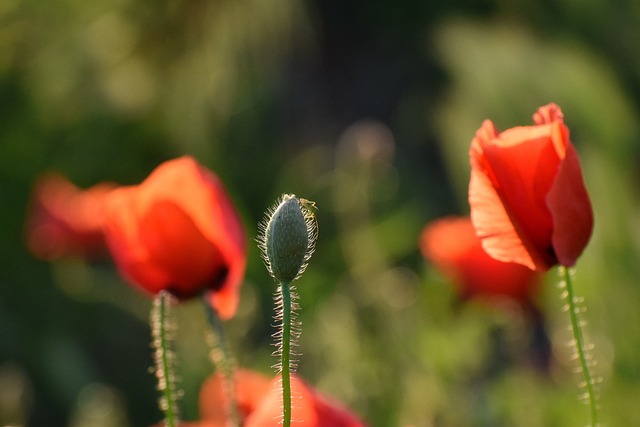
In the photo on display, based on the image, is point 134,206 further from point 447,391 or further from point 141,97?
point 141,97

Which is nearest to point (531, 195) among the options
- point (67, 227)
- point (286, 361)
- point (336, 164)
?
point (286, 361)

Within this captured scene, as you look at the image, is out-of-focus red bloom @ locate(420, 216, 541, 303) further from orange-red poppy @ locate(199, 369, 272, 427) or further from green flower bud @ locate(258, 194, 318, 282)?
green flower bud @ locate(258, 194, 318, 282)

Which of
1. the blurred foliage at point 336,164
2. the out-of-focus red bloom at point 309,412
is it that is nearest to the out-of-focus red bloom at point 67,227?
the blurred foliage at point 336,164

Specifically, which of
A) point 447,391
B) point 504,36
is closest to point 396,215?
point 504,36

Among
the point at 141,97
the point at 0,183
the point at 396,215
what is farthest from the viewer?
the point at 141,97

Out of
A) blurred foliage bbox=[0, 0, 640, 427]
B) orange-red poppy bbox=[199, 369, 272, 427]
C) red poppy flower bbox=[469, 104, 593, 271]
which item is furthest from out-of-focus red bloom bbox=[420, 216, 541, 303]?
red poppy flower bbox=[469, 104, 593, 271]

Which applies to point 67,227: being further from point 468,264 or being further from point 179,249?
point 179,249
